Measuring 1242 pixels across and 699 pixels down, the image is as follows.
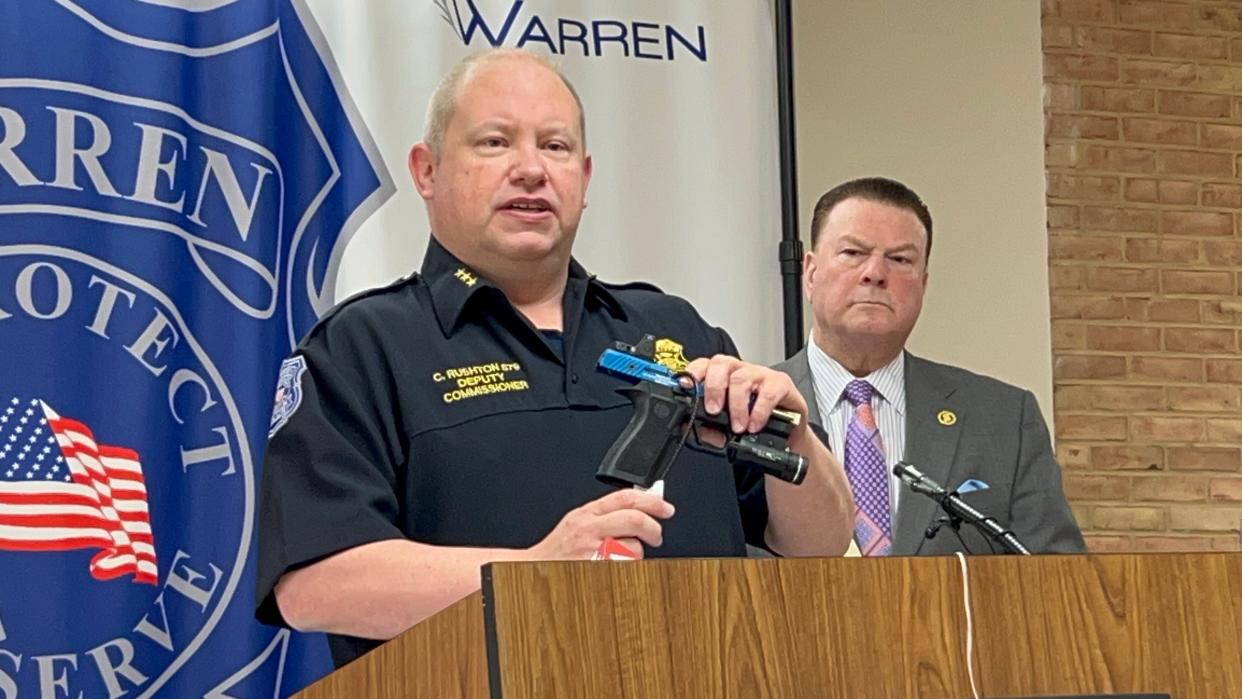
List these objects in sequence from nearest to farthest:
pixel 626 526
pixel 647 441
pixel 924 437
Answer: pixel 626 526 < pixel 647 441 < pixel 924 437

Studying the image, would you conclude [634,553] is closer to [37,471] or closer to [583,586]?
[583,586]

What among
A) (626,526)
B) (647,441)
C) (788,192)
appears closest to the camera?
(626,526)

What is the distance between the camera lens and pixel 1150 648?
4.54 ft

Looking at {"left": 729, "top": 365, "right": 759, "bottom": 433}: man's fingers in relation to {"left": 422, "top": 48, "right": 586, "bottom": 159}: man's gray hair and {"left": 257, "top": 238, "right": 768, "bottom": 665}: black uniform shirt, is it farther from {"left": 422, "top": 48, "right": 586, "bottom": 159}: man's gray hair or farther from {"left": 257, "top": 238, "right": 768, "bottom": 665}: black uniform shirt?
{"left": 422, "top": 48, "right": 586, "bottom": 159}: man's gray hair

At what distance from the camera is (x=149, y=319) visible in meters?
3.06

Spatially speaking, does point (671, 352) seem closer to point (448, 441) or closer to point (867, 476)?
point (448, 441)

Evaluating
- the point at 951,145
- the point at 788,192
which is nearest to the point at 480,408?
the point at 788,192

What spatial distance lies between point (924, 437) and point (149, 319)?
1.36m

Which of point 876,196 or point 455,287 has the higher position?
point 876,196

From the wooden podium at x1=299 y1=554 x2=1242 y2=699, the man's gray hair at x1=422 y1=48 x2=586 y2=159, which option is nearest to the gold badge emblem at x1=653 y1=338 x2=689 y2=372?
the man's gray hair at x1=422 y1=48 x2=586 y2=159

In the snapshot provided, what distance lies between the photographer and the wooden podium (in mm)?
1245

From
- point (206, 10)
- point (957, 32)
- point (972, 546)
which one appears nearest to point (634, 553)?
point (972, 546)

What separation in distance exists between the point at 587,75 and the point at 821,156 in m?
1.18

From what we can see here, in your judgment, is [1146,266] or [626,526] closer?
[626,526]
